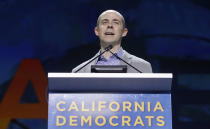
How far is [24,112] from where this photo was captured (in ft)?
13.1

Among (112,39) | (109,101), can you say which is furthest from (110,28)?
(109,101)

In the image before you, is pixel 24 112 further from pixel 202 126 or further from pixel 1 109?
pixel 202 126

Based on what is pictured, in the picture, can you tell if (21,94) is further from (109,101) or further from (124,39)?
(109,101)

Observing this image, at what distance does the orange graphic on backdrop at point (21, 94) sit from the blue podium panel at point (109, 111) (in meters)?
2.47

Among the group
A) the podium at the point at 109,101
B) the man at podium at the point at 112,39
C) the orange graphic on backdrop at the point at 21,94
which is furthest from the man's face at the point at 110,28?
the orange graphic on backdrop at the point at 21,94

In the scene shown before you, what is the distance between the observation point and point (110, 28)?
2404 mm

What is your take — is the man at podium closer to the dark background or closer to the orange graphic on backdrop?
the dark background

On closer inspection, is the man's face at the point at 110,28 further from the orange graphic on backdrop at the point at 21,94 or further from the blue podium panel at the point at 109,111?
the orange graphic on backdrop at the point at 21,94

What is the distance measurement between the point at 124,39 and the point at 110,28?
170cm

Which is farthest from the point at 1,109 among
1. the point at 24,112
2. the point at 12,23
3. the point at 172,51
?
the point at 172,51

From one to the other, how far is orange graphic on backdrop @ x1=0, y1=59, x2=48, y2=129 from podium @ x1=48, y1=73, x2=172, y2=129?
97.0 inches

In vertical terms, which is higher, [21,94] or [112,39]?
[112,39]

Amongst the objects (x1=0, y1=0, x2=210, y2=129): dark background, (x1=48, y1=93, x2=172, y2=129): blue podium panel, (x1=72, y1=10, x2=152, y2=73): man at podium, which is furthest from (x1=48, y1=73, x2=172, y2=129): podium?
(x1=0, y1=0, x2=210, y2=129): dark background

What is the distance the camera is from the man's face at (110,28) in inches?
93.7
